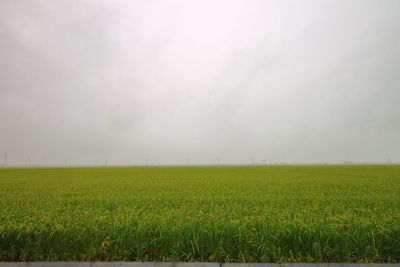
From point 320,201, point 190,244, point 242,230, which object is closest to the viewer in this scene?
point 190,244

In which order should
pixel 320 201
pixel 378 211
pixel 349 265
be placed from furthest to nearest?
pixel 320 201
pixel 378 211
pixel 349 265

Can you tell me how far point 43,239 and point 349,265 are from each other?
21.7 ft

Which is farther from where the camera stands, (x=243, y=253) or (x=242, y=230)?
(x=242, y=230)

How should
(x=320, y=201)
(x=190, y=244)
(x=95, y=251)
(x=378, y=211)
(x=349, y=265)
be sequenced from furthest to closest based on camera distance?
(x=320, y=201) → (x=378, y=211) → (x=190, y=244) → (x=95, y=251) → (x=349, y=265)

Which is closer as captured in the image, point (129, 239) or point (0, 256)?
point (0, 256)

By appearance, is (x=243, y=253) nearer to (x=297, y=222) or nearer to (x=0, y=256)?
(x=297, y=222)

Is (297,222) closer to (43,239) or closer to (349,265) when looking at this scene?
(349,265)

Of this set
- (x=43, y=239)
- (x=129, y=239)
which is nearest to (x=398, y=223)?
(x=129, y=239)

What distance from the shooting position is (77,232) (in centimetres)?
627

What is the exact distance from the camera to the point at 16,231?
20.3 feet

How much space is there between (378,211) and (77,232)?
10.4 metres

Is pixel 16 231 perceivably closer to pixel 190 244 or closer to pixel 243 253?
pixel 190 244

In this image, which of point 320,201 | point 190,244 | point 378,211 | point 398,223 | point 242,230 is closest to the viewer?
point 190,244

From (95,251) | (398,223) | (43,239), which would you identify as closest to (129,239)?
(95,251)
